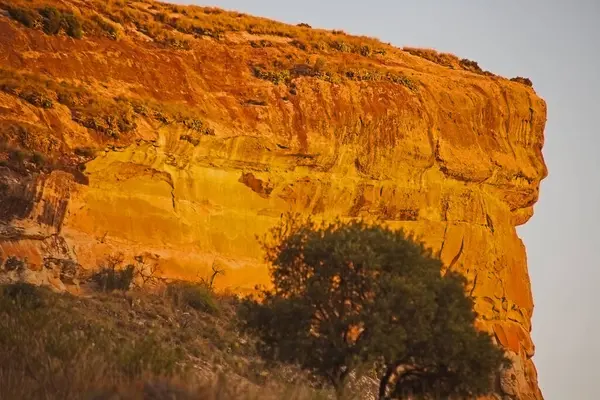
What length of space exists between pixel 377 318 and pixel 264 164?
1725 cm

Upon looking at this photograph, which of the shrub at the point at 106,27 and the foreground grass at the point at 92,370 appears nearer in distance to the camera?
the foreground grass at the point at 92,370

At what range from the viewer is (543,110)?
4238 centimetres

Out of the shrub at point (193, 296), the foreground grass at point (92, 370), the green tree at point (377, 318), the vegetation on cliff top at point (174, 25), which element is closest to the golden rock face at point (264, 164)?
the vegetation on cliff top at point (174, 25)

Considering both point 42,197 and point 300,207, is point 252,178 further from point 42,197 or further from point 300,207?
point 42,197

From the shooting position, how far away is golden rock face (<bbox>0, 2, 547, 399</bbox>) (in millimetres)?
27031

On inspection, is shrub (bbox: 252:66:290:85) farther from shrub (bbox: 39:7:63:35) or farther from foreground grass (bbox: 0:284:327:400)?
foreground grass (bbox: 0:284:327:400)

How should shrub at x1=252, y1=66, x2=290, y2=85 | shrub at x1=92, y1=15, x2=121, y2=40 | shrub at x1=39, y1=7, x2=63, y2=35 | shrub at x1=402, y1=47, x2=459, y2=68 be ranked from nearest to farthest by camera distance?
1. shrub at x1=39, y1=7, x2=63, y2=35
2. shrub at x1=92, y1=15, x2=121, y2=40
3. shrub at x1=252, y1=66, x2=290, y2=85
4. shrub at x1=402, y1=47, x2=459, y2=68

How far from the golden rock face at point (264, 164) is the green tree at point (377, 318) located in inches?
396

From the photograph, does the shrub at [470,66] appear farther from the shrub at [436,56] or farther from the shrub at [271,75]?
the shrub at [271,75]

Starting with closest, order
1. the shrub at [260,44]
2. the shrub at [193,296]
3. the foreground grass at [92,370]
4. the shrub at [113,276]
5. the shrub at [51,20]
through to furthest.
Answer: the foreground grass at [92,370] → the shrub at [113,276] → the shrub at [193,296] → the shrub at [51,20] → the shrub at [260,44]

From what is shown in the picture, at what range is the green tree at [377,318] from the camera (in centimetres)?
1527

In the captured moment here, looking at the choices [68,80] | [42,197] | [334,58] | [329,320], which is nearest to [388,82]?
[334,58]

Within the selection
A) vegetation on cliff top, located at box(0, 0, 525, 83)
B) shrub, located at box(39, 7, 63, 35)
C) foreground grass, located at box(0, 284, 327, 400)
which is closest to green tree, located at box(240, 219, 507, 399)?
foreground grass, located at box(0, 284, 327, 400)

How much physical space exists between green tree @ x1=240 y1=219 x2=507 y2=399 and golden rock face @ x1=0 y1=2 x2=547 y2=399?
10.0 metres
